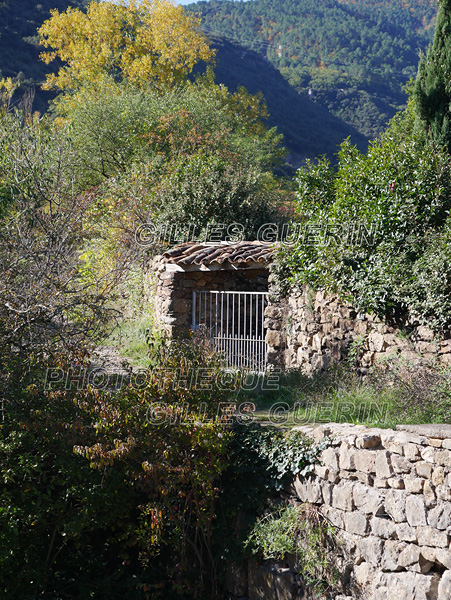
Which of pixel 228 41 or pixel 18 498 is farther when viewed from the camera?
pixel 228 41

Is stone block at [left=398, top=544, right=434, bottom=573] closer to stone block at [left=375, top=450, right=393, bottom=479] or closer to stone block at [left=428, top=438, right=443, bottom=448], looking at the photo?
stone block at [left=375, top=450, right=393, bottom=479]

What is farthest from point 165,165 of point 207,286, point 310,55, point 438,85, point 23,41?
point 310,55

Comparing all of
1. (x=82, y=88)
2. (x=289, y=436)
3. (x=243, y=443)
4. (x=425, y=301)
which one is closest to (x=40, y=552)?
(x=243, y=443)

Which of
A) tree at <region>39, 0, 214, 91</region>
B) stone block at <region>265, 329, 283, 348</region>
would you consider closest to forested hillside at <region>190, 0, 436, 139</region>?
tree at <region>39, 0, 214, 91</region>

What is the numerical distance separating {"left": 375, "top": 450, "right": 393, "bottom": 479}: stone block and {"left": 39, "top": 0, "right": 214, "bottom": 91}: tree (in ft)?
74.7

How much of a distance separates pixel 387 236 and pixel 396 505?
363 centimetres

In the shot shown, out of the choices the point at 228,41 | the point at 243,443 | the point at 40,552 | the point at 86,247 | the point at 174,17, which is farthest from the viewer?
the point at 228,41

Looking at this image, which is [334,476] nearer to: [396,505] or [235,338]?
[396,505]

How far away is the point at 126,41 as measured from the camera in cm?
2553

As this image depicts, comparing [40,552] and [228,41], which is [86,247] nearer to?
[40,552]

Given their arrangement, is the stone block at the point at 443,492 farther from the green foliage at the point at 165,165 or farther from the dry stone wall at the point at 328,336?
the green foliage at the point at 165,165

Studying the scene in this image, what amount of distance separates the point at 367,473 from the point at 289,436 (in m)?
0.98

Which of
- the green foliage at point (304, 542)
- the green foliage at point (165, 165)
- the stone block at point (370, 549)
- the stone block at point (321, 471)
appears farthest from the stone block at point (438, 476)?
the green foliage at point (165, 165)

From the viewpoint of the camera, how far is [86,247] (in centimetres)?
1448
